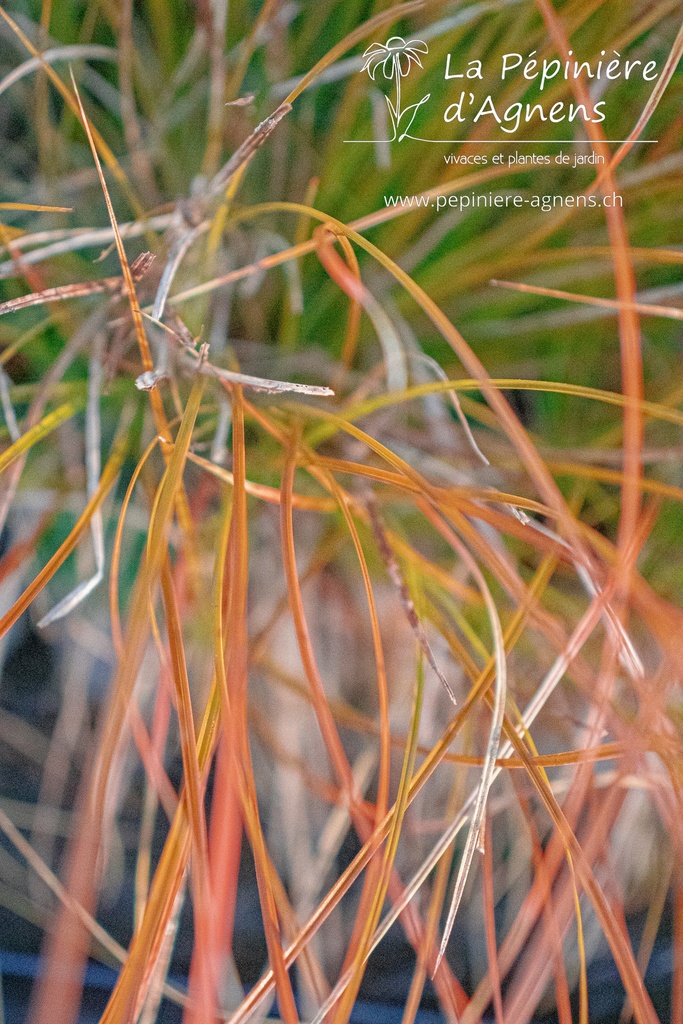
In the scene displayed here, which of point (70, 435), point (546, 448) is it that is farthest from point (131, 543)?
point (546, 448)

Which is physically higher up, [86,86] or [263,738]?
[86,86]

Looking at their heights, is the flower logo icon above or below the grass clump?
above

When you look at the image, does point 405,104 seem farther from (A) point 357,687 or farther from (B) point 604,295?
(A) point 357,687

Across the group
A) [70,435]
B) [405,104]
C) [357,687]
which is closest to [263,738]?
[357,687]

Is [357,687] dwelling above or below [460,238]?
below

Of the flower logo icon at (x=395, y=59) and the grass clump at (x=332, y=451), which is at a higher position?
the flower logo icon at (x=395, y=59)

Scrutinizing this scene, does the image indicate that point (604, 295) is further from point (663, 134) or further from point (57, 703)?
point (57, 703)

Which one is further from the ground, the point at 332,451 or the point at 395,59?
the point at 395,59

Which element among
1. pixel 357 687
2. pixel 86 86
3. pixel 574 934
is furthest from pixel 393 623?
pixel 86 86

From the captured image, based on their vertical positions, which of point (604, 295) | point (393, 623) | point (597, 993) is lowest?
point (597, 993)
